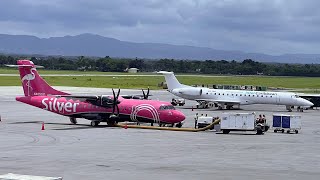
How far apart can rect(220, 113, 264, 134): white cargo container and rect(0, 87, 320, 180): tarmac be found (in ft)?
2.08

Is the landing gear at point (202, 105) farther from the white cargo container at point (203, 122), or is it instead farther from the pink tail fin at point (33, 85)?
the pink tail fin at point (33, 85)

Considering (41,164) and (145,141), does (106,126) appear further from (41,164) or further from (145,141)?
(41,164)

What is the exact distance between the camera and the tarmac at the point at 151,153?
33.3 metres

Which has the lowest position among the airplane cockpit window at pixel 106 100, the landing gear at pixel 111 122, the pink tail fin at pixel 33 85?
the landing gear at pixel 111 122

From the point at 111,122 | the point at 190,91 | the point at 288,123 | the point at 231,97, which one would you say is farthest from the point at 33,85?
the point at 231,97

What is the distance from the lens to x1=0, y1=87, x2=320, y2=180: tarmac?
3331 cm

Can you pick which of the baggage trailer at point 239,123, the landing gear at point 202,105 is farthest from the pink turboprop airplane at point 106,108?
the landing gear at point 202,105

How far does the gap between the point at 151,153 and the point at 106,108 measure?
19.9 metres

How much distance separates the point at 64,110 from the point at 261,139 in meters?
19.5

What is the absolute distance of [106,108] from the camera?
60188mm

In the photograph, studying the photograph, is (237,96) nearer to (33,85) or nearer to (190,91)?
(190,91)

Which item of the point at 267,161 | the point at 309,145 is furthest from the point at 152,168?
the point at 309,145

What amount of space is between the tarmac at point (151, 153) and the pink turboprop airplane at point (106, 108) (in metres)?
1.42

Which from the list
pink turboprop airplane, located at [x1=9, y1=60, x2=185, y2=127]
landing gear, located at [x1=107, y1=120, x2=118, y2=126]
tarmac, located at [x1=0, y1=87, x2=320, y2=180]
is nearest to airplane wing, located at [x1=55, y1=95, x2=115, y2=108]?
pink turboprop airplane, located at [x1=9, y1=60, x2=185, y2=127]
